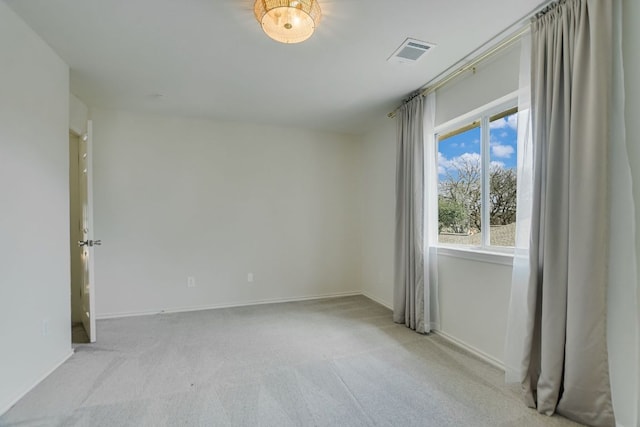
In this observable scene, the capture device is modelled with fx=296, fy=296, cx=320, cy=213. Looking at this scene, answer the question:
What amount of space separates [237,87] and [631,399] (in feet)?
12.2

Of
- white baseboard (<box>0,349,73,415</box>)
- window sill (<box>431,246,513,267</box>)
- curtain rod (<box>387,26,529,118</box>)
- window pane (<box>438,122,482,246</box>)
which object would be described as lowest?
white baseboard (<box>0,349,73,415</box>)

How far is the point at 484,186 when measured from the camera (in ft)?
8.86

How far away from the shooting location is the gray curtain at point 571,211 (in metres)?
1.62

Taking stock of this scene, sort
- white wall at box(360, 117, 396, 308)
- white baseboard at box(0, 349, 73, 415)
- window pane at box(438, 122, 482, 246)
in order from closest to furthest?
white baseboard at box(0, 349, 73, 415), window pane at box(438, 122, 482, 246), white wall at box(360, 117, 396, 308)

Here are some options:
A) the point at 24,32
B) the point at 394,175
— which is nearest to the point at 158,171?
the point at 24,32

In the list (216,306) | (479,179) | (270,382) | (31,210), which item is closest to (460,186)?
(479,179)

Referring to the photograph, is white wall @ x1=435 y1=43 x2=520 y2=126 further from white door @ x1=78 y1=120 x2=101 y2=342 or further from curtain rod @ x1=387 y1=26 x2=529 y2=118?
white door @ x1=78 y1=120 x2=101 y2=342

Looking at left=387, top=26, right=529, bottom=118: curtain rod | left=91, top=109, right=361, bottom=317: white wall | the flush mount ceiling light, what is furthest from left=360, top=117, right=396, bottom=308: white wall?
the flush mount ceiling light

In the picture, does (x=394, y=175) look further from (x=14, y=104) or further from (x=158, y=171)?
(x=14, y=104)

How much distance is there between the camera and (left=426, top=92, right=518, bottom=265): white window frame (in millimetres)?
2416

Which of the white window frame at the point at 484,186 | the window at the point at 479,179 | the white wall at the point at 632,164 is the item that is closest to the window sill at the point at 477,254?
the white window frame at the point at 484,186

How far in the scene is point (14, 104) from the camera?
1980 mm

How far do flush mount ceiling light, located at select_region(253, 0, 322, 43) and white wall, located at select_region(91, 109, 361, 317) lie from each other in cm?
245

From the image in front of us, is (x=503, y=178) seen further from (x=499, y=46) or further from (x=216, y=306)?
(x=216, y=306)
